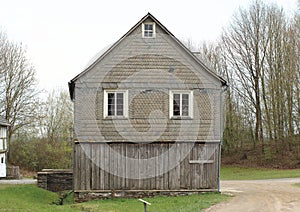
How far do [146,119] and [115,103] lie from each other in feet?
5.30

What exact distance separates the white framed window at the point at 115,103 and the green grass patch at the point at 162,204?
12.8ft

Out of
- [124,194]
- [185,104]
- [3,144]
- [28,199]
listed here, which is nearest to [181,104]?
[185,104]

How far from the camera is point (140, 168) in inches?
834

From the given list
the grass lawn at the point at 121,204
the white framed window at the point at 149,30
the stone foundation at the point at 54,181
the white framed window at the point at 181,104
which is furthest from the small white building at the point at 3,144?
the white framed window at the point at 181,104

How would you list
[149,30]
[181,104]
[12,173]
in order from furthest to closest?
[12,173] < [149,30] < [181,104]

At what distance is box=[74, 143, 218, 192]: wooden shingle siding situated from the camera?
21.0 meters

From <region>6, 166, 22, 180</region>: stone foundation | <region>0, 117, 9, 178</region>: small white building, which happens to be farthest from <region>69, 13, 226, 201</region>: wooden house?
<region>0, 117, 9, 178</region>: small white building

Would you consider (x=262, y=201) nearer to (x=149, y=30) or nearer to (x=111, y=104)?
(x=111, y=104)

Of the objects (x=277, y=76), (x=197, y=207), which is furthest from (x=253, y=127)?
(x=197, y=207)

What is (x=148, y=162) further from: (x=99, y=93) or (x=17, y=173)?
(x=17, y=173)

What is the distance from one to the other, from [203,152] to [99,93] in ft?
18.1

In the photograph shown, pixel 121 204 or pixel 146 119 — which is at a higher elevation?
pixel 146 119

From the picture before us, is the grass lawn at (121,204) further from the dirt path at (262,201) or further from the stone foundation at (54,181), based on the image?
the stone foundation at (54,181)

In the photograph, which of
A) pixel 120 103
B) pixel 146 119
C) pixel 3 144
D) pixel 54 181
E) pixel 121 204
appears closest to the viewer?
pixel 121 204
